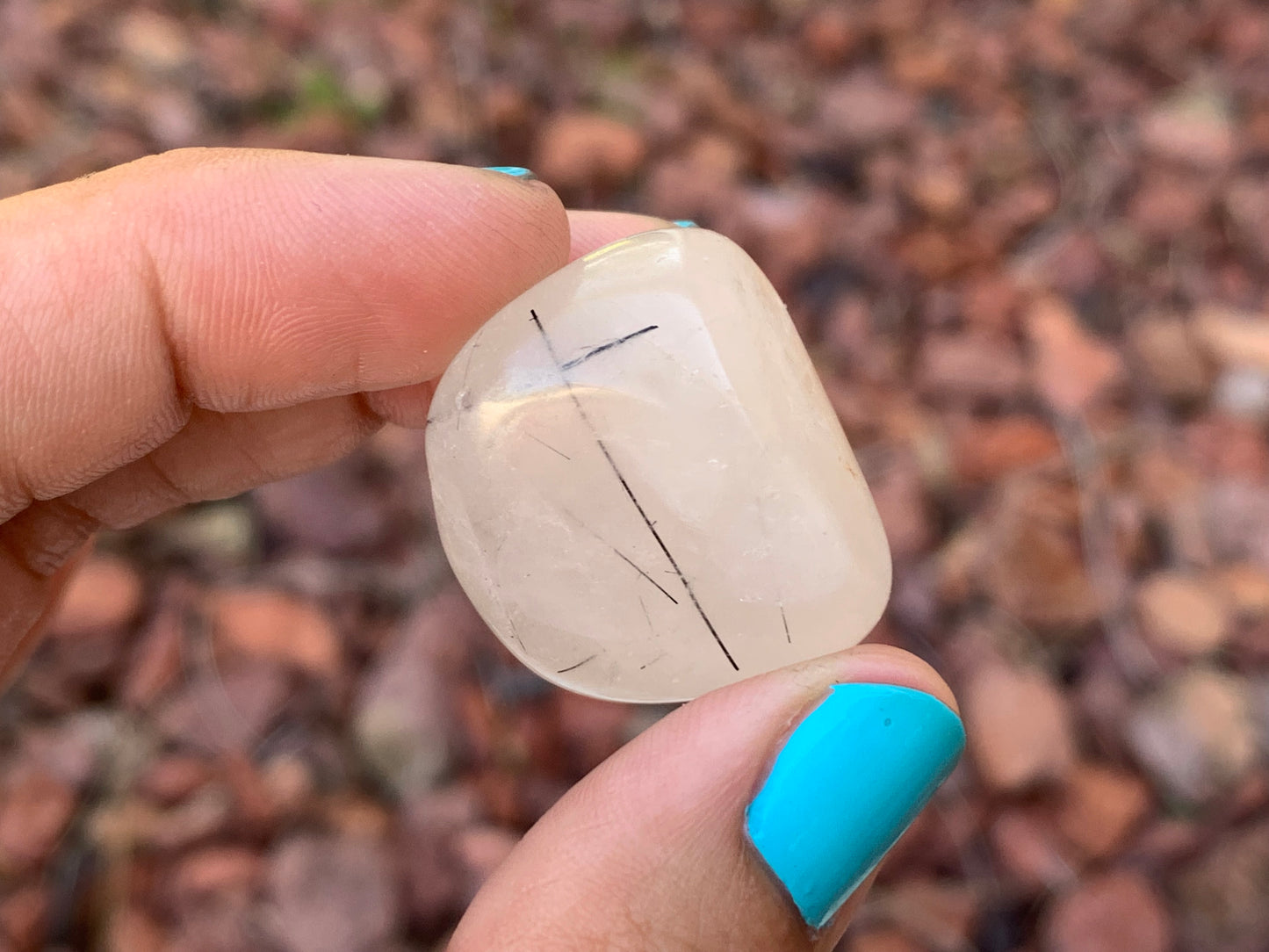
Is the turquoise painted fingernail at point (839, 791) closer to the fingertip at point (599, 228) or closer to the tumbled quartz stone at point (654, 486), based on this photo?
the tumbled quartz stone at point (654, 486)

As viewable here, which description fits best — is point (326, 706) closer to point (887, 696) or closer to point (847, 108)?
point (887, 696)

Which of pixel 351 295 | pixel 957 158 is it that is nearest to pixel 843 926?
pixel 351 295

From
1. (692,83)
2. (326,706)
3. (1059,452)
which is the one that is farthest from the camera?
(692,83)

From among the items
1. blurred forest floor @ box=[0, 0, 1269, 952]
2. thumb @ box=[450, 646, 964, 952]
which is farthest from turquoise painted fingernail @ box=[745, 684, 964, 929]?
blurred forest floor @ box=[0, 0, 1269, 952]

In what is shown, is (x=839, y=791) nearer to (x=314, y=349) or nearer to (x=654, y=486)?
(x=654, y=486)

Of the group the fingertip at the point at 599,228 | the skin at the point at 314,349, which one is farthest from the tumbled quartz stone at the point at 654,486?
the fingertip at the point at 599,228

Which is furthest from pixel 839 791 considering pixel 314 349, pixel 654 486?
pixel 314 349

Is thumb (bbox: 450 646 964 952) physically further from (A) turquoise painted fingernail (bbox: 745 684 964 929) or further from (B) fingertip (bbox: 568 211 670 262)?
(B) fingertip (bbox: 568 211 670 262)
